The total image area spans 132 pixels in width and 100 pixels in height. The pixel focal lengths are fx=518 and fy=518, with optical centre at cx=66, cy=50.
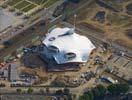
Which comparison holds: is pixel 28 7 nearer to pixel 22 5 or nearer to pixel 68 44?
pixel 22 5

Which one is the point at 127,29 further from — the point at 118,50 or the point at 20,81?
the point at 20,81

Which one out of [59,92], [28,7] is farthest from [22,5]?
[59,92]

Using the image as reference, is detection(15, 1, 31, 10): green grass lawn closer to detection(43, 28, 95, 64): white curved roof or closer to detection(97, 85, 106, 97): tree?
detection(43, 28, 95, 64): white curved roof

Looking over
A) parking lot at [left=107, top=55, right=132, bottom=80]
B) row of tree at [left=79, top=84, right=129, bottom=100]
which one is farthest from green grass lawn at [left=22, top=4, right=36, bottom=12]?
row of tree at [left=79, top=84, right=129, bottom=100]

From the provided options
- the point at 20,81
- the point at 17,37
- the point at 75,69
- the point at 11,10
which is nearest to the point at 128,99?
the point at 75,69

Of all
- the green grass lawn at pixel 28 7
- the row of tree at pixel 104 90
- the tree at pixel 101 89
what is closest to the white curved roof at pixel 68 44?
the tree at pixel 101 89

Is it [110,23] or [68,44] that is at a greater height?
[110,23]
